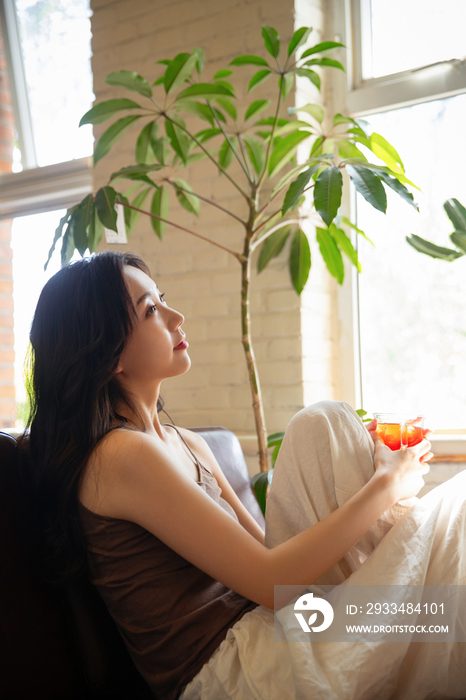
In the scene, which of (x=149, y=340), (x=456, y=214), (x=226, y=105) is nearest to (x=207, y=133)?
(x=226, y=105)

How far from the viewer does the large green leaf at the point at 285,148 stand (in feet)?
5.33

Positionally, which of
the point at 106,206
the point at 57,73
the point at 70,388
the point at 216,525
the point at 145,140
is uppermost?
the point at 57,73

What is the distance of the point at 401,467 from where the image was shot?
1062 millimetres

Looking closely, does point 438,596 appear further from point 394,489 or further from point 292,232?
point 292,232

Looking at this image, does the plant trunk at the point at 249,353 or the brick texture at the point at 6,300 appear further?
the brick texture at the point at 6,300

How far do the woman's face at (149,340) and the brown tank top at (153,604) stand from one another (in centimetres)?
31

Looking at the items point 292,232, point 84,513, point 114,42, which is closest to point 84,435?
point 84,513

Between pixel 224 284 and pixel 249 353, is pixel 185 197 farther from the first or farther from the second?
pixel 249 353

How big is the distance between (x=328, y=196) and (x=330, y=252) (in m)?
0.51

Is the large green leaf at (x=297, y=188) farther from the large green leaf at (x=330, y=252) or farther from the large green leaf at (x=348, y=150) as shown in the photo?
the large green leaf at (x=330, y=252)

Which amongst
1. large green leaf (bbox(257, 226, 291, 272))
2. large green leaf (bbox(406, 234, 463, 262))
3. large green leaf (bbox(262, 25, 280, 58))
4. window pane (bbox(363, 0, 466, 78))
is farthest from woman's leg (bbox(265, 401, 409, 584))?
window pane (bbox(363, 0, 466, 78))

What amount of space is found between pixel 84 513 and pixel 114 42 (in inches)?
81.0

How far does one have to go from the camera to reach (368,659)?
0.87 meters

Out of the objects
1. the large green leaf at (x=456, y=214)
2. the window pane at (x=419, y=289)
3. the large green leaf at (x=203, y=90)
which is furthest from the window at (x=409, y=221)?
the large green leaf at (x=203, y=90)
